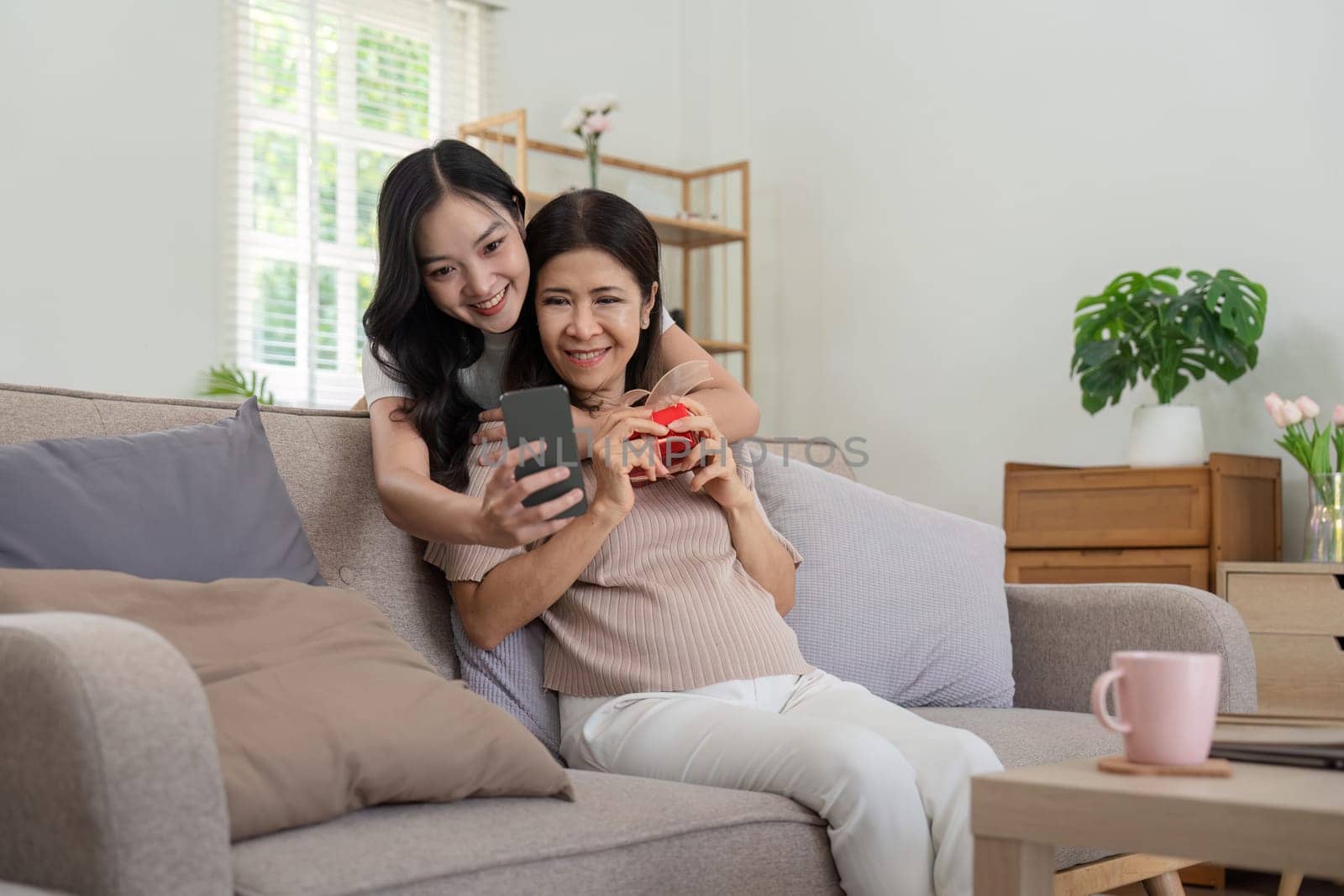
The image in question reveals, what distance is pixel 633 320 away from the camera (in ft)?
5.62

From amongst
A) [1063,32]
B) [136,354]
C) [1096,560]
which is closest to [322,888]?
[1096,560]

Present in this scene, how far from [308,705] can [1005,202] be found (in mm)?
3230

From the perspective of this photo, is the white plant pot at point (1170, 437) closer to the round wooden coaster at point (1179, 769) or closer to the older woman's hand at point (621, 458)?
the older woman's hand at point (621, 458)

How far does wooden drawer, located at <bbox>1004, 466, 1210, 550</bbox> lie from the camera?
298 centimetres

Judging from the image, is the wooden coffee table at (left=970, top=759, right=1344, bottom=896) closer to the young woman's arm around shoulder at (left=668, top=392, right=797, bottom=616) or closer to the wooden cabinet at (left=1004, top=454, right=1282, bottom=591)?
the young woman's arm around shoulder at (left=668, top=392, right=797, bottom=616)

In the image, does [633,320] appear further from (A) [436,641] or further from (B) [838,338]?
(B) [838,338]

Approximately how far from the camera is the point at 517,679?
5.18 ft

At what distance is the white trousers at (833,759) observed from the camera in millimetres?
1263

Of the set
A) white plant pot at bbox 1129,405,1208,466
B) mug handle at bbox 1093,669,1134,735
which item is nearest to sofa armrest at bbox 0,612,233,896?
mug handle at bbox 1093,669,1134,735

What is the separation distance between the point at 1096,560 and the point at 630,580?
1879mm

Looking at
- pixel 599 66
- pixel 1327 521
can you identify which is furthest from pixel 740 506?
pixel 599 66

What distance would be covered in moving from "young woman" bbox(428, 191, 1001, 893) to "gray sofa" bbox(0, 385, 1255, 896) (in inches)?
2.5

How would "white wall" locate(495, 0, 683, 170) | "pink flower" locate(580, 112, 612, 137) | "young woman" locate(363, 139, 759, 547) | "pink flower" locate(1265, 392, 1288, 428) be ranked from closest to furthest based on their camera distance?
"young woman" locate(363, 139, 759, 547), "pink flower" locate(1265, 392, 1288, 428), "pink flower" locate(580, 112, 612, 137), "white wall" locate(495, 0, 683, 170)

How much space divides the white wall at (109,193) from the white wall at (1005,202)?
5.94 ft
